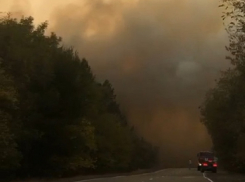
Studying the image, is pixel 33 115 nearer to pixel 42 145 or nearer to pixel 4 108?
pixel 42 145

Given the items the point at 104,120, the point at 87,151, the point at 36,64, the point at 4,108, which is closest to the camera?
the point at 4,108

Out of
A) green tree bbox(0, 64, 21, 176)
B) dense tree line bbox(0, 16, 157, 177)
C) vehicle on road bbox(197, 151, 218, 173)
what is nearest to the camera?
green tree bbox(0, 64, 21, 176)

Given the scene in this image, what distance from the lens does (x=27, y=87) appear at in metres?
49.7

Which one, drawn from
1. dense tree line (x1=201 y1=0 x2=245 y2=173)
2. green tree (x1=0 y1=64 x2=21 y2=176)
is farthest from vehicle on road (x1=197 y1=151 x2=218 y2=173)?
green tree (x1=0 y1=64 x2=21 y2=176)

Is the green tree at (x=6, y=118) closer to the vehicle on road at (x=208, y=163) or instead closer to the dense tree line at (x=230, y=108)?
the dense tree line at (x=230, y=108)

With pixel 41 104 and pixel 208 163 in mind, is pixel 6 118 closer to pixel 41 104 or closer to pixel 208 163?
pixel 41 104

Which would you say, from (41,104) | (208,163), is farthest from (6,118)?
(208,163)

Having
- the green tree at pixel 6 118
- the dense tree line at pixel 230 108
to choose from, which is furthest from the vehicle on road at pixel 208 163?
the green tree at pixel 6 118

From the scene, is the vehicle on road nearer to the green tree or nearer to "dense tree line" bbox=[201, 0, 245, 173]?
"dense tree line" bbox=[201, 0, 245, 173]

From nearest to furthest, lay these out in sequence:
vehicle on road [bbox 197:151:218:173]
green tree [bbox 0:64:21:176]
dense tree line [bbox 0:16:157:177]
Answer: green tree [bbox 0:64:21:176] → dense tree line [bbox 0:16:157:177] → vehicle on road [bbox 197:151:218:173]

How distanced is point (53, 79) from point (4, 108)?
15.3 metres

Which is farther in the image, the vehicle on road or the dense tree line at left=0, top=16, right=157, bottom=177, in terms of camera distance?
the vehicle on road

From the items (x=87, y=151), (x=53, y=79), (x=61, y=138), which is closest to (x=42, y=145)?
(x=61, y=138)

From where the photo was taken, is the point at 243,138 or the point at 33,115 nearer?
the point at 33,115
